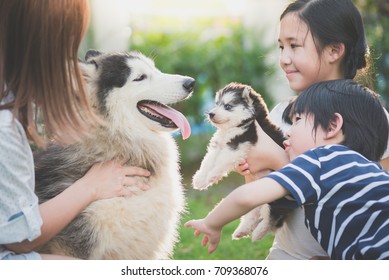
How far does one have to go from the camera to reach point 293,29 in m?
2.24

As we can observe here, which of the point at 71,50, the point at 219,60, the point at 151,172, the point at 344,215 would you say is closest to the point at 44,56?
the point at 71,50

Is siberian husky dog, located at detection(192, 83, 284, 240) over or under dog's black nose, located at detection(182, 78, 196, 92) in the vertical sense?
under

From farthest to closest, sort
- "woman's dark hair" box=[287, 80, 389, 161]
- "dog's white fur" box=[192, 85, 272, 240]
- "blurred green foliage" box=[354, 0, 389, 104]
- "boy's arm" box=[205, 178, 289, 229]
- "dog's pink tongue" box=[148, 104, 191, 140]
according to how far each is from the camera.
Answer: "blurred green foliage" box=[354, 0, 389, 104] < "dog's white fur" box=[192, 85, 272, 240] < "dog's pink tongue" box=[148, 104, 191, 140] < "woman's dark hair" box=[287, 80, 389, 161] < "boy's arm" box=[205, 178, 289, 229]

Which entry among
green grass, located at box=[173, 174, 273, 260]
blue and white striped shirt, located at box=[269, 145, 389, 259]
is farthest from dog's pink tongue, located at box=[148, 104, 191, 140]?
green grass, located at box=[173, 174, 273, 260]

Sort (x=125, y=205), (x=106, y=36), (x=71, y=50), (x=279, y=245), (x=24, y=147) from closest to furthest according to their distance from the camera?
(x=24, y=147)
(x=71, y=50)
(x=125, y=205)
(x=279, y=245)
(x=106, y=36)

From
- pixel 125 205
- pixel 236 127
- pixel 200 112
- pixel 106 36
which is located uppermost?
pixel 106 36

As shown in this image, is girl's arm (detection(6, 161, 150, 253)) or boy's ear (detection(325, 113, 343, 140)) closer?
girl's arm (detection(6, 161, 150, 253))

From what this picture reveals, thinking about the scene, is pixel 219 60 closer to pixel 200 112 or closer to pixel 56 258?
pixel 200 112

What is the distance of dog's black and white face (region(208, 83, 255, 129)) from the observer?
2.39m

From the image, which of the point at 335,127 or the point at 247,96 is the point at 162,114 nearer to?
the point at 247,96

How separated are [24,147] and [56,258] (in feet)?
1.31

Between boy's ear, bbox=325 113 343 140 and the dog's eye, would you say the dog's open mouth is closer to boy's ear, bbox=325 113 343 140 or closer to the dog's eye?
the dog's eye

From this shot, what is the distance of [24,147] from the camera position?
1691 millimetres

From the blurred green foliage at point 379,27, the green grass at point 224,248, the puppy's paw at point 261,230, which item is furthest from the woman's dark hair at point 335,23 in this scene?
the blurred green foliage at point 379,27
